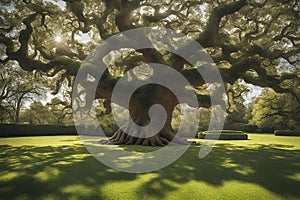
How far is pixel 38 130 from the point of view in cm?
3061

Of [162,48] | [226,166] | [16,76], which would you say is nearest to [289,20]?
[162,48]

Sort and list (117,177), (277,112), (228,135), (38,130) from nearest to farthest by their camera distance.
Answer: (117,177), (228,135), (38,130), (277,112)

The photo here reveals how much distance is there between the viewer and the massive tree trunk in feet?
52.3

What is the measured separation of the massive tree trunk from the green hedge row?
1690cm

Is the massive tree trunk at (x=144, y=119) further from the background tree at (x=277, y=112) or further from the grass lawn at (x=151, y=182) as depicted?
the background tree at (x=277, y=112)

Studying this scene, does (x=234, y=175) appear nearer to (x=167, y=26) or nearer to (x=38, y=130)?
(x=167, y=26)

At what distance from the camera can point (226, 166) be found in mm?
7242

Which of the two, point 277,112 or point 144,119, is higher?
point 277,112

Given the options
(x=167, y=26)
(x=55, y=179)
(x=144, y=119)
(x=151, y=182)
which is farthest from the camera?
(x=167, y=26)

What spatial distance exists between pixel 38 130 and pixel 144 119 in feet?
66.4

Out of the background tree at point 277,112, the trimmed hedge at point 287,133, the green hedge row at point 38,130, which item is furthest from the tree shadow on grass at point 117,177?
the background tree at point 277,112

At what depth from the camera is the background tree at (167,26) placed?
1541 centimetres

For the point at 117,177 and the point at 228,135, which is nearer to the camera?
the point at 117,177

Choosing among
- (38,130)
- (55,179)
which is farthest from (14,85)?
(55,179)
